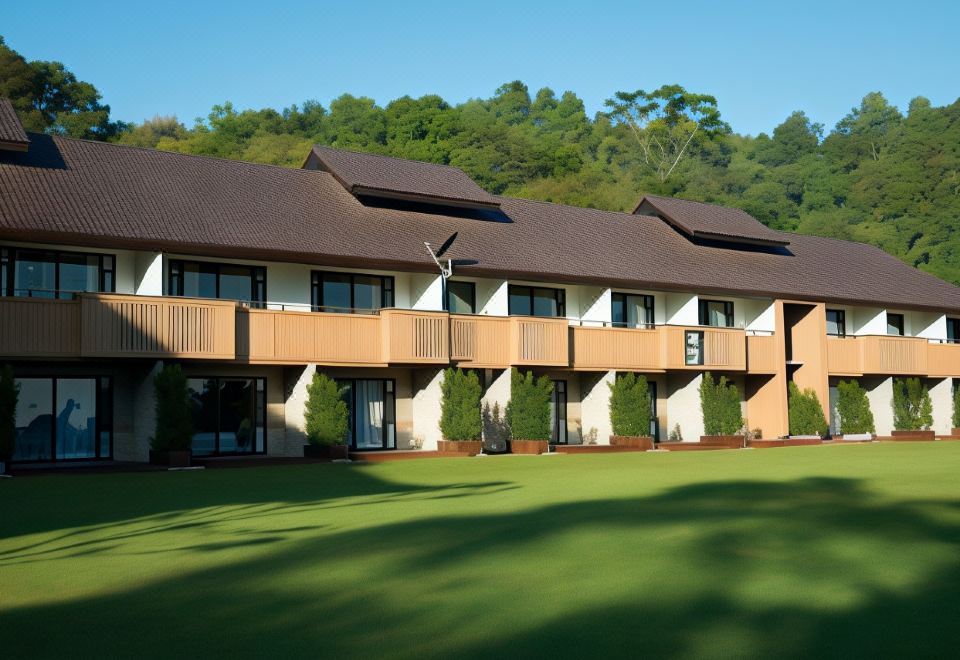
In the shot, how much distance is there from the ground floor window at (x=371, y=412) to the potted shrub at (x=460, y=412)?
198cm

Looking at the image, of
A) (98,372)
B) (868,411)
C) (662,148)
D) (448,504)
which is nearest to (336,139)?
(662,148)

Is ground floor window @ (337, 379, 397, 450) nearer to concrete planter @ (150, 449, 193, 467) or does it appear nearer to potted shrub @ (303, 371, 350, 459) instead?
potted shrub @ (303, 371, 350, 459)

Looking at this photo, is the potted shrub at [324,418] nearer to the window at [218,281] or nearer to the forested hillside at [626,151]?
the window at [218,281]

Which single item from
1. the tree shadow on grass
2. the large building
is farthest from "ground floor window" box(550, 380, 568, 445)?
the tree shadow on grass

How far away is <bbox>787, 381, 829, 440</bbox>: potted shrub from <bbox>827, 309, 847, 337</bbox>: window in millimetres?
5116

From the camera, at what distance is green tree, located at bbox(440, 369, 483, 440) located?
30.0m

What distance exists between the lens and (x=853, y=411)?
3972cm

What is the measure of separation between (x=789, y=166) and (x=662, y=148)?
24778mm

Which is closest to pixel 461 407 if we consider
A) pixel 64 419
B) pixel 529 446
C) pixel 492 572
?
pixel 529 446

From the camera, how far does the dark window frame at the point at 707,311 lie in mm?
38562

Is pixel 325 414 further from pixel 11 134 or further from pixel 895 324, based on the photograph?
pixel 895 324

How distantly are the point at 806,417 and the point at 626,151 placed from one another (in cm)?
6218

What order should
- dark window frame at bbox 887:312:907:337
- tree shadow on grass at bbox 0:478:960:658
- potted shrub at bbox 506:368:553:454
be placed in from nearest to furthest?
tree shadow on grass at bbox 0:478:960:658 → potted shrub at bbox 506:368:553:454 → dark window frame at bbox 887:312:907:337

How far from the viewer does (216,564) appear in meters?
10.6
